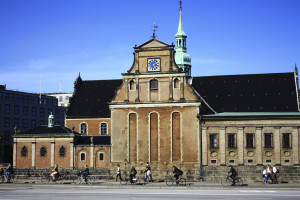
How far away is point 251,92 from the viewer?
62.0 metres

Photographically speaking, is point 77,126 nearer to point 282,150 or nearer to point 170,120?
point 170,120

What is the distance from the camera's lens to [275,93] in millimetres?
61031

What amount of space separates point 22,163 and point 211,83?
2888cm

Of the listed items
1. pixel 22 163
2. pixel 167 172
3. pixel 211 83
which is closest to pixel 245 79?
pixel 211 83

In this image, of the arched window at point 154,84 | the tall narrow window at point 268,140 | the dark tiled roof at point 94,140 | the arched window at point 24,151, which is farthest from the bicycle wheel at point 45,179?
the tall narrow window at point 268,140

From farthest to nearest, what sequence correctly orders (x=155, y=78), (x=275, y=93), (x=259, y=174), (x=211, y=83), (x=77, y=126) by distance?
(x=77, y=126)
(x=211, y=83)
(x=275, y=93)
(x=155, y=78)
(x=259, y=174)

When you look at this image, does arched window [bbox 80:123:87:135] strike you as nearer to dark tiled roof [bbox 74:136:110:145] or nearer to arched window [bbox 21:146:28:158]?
dark tiled roof [bbox 74:136:110:145]

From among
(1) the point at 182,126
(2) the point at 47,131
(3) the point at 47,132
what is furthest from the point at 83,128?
(1) the point at 182,126

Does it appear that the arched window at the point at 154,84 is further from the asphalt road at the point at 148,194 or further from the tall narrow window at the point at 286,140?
the asphalt road at the point at 148,194

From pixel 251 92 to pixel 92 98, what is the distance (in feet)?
82.4

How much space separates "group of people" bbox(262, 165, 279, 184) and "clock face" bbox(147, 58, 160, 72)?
56.8ft

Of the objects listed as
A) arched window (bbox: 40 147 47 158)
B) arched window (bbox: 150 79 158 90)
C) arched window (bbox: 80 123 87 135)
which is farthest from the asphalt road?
arched window (bbox: 80 123 87 135)

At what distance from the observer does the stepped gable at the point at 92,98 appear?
70.3m

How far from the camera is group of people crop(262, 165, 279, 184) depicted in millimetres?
44897
